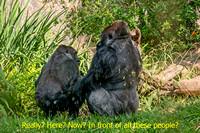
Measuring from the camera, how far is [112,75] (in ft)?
11.2

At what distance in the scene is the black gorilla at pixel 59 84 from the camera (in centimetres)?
375

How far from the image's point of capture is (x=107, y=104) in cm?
344

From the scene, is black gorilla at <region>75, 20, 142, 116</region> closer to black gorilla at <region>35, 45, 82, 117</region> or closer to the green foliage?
black gorilla at <region>35, 45, 82, 117</region>

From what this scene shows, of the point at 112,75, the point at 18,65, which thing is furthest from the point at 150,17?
the point at 112,75

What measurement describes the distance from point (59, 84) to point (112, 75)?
0.82 m

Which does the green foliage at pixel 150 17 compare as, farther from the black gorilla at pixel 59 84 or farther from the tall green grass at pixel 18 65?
the black gorilla at pixel 59 84

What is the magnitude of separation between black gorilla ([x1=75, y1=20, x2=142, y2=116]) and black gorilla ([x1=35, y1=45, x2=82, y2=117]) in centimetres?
28

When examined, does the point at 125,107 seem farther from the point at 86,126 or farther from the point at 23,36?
the point at 23,36

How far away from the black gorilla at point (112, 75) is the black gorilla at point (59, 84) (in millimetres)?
279

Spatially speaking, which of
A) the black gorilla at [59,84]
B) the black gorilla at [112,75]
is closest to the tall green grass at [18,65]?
the black gorilla at [59,84]

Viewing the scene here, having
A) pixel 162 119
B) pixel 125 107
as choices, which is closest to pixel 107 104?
pixel 125 107

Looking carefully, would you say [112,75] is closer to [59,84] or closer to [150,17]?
[59,84]

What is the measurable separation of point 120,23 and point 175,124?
4.50 feet

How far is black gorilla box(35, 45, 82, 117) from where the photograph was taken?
3746 mm
